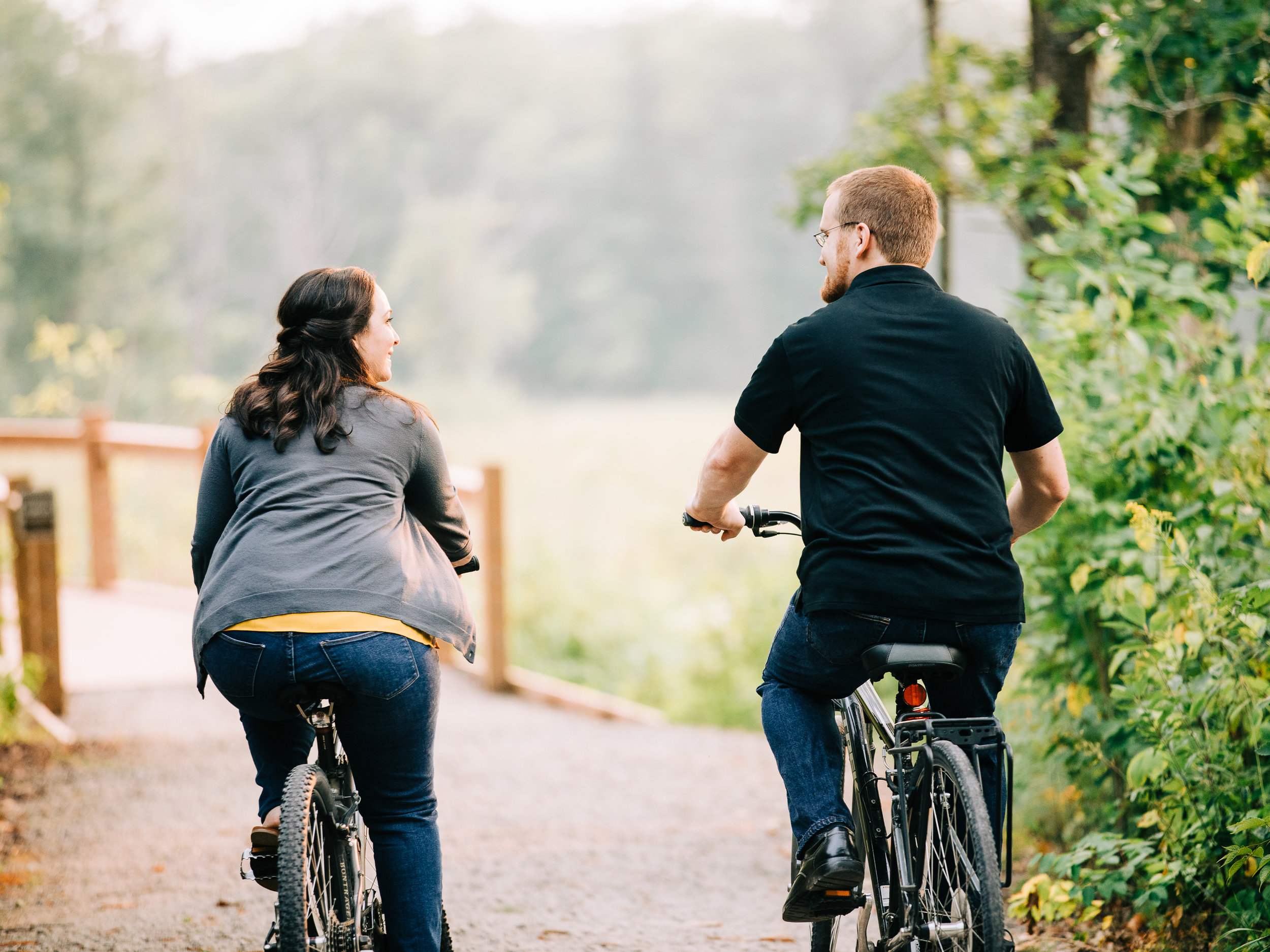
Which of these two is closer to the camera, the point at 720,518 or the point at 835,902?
the point at 835,902

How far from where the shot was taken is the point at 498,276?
138 ft

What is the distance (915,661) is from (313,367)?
152 centimetres

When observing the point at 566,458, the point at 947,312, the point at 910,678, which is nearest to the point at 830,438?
the point at 947,312

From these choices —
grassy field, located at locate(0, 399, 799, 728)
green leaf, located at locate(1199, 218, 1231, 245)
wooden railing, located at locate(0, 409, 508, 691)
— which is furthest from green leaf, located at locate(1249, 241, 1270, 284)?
wooden railing, located at locate(0, 409, 508, 691)

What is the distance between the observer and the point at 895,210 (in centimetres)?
269

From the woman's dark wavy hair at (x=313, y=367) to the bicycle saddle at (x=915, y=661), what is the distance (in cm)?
121

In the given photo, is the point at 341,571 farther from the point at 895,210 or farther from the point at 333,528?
the point at 895,210

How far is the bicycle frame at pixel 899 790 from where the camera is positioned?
256 centimetres

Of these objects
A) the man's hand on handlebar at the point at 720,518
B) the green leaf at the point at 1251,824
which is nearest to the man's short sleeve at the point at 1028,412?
the man's hand on handlebar at the point at 720,518

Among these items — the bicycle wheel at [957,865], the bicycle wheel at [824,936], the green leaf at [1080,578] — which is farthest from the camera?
the green leaf at [1080,578]

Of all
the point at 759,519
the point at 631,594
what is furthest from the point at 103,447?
the point at 759,519

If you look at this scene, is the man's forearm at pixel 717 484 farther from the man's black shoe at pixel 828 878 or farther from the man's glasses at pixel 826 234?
the man's black shoe at pixel 828 878

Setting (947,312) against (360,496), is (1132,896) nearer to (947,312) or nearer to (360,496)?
(947,312)

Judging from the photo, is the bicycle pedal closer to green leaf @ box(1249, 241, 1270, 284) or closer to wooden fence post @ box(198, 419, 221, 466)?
green leaf @ box(1249, 241, 1270, 284)
